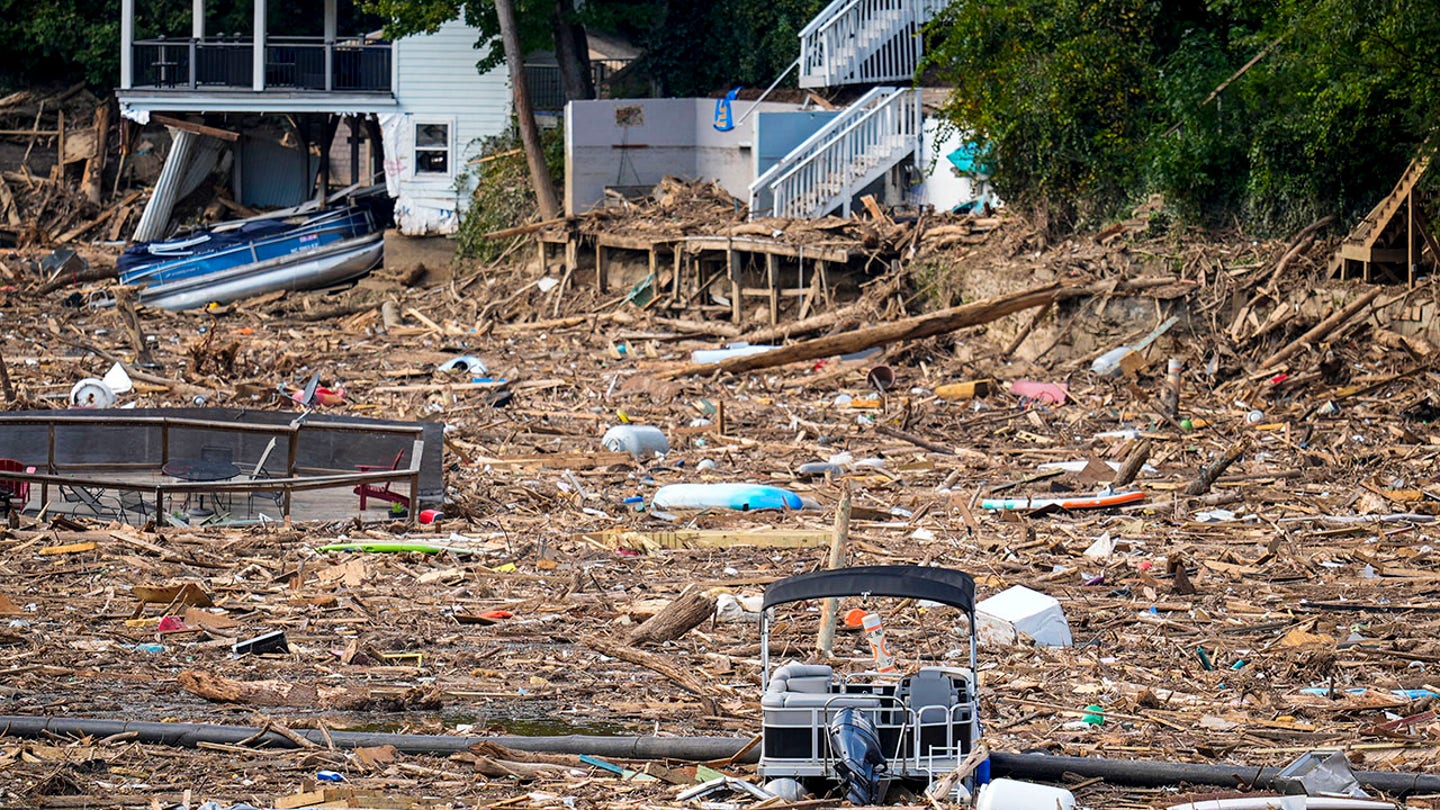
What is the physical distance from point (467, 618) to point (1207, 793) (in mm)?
5555

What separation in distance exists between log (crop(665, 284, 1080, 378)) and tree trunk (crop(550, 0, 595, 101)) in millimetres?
14168

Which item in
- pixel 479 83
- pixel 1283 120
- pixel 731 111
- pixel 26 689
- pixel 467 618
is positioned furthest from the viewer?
pixel 479 83

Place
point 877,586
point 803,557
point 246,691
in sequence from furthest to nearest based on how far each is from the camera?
point 803,557
point 246,691
point 877,586

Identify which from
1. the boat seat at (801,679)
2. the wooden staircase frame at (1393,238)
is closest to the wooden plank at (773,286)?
the wooden staircase frame at (1393,238)

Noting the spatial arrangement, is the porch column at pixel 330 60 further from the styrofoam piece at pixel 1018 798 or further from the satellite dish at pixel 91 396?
the styrofoam piece at pixel 1018 798

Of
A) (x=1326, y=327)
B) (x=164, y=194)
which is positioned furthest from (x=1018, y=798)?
(x=164, y=194)

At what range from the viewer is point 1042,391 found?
20953 mm

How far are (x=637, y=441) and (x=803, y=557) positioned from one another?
5.28m

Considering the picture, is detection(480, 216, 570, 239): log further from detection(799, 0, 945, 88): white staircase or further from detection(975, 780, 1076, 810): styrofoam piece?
detection(975, 780, 1076, 810): styrofoam piece

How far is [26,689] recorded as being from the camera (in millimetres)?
9695

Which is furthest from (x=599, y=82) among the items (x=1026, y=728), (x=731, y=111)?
(x=1026, y=728)

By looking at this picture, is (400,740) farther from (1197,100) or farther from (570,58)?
(570,58)

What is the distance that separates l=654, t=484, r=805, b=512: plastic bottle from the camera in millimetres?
15953

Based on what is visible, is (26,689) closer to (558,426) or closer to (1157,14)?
(558,426)
